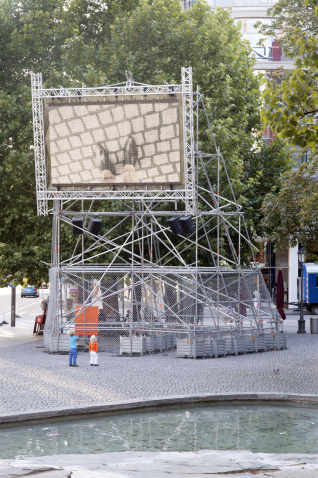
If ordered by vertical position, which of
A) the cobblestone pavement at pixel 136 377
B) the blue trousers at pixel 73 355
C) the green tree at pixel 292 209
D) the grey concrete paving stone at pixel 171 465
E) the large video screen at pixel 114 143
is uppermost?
the large video screen at pixel 114 143

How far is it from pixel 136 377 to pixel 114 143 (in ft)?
26.2

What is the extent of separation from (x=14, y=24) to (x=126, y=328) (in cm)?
1630

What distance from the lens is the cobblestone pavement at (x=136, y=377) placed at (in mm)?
12469

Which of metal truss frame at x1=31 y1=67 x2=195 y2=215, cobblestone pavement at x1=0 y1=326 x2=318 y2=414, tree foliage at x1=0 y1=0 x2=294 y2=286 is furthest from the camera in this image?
tree foliage at x1=0 y1=0 x2=294 y2=286

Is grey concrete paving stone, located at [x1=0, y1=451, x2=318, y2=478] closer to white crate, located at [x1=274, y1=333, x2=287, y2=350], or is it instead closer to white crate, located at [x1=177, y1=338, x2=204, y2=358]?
white crate, located at [x1=177, y1=338, x2=204, y2=358]

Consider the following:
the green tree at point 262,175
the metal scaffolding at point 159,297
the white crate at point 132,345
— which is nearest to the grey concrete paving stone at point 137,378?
Answer: the white crate at point 132,345

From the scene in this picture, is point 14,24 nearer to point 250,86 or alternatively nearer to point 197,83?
point 197,83

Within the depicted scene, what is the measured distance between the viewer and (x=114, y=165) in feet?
65.4

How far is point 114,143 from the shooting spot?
19844mm

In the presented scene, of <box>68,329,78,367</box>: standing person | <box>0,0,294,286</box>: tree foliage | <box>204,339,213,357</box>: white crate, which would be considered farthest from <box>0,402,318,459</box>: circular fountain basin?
<box>0,0,294,286</box>: tree foliage

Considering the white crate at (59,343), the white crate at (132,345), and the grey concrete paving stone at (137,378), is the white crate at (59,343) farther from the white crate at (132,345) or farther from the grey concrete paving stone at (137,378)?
the white crate at (132,345)

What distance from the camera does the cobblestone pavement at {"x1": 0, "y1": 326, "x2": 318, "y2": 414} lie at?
12.5m

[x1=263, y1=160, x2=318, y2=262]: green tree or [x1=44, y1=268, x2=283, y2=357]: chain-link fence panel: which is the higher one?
[x1=263, y1=160, x2=318, y2=262]: green tree

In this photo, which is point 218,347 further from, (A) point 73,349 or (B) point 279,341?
(A) point 73,349
